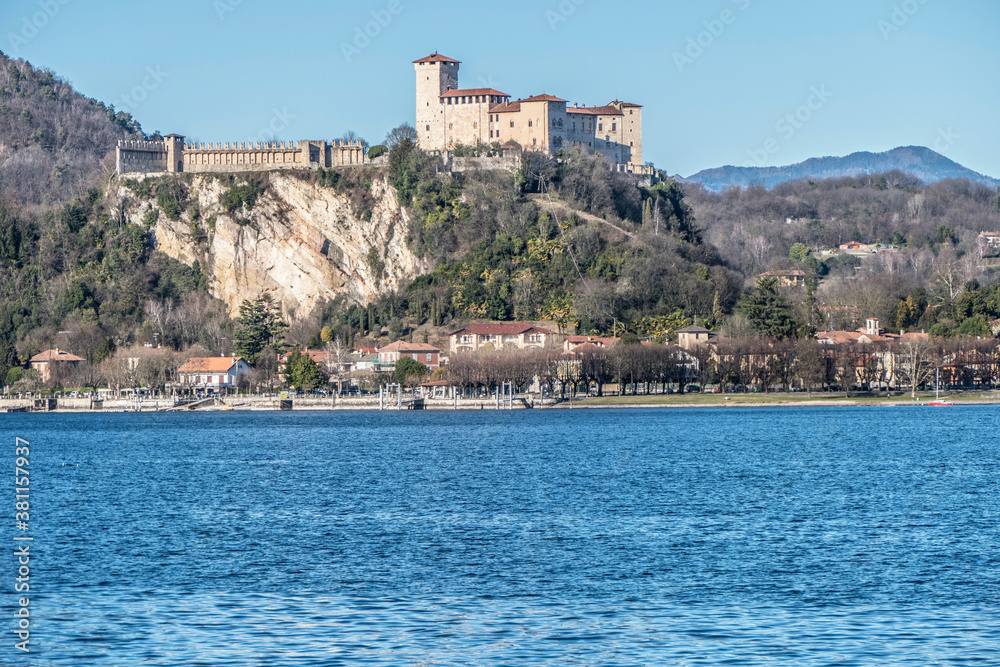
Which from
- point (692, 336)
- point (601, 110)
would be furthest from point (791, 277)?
point (692, 336)

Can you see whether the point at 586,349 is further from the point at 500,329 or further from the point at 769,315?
the point at 769,315

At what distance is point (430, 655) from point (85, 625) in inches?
210

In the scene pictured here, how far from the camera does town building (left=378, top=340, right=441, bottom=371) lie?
308ft

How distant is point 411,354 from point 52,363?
2878cm

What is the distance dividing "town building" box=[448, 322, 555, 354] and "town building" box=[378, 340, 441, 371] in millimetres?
1420

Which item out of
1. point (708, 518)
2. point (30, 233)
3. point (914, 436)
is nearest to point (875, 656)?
point (708, 518)

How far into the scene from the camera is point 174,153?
113062 millimetres

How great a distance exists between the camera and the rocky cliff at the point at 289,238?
106 m

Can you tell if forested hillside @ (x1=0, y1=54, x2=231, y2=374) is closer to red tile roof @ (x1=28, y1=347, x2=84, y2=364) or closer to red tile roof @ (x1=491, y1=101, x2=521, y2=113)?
red tile roof @ (x1=28, y1=347, x2=84, y2=364)

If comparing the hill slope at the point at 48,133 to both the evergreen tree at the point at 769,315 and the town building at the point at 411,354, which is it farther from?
the evergreen tree at the point at 769,315

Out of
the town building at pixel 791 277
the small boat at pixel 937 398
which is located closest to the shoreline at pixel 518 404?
the small boat at pixel 937 398

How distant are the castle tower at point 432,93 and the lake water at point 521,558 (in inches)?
2340

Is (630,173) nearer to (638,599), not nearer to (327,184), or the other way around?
(327,184)

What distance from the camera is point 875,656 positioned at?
16625 mm
